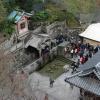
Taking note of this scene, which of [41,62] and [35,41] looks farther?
[35,41]

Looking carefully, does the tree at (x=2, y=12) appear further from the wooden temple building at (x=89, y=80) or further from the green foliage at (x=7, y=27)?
the wooden temple building at (x=89, y=80)

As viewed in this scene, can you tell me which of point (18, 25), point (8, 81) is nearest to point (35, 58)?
point (18, 25)

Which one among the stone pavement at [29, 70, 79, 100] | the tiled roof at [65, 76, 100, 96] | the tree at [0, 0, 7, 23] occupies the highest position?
the tree at [0, 0, 7, 23]

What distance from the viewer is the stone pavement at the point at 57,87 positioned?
1212 inches

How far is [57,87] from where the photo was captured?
32.4 m

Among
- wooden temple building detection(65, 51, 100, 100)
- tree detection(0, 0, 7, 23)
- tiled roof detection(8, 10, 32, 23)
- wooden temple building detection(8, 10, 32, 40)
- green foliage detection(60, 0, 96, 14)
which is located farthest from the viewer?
green foliage detection(60, 0, 96, 14)

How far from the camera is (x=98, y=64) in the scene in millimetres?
26188

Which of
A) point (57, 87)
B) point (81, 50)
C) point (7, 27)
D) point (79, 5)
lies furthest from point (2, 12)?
point (79, 5)

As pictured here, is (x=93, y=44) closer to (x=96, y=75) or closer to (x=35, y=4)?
(x=35, y=4)

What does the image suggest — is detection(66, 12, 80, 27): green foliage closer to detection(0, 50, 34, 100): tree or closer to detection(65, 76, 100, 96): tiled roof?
detection(0, 50, 34, 100): tree

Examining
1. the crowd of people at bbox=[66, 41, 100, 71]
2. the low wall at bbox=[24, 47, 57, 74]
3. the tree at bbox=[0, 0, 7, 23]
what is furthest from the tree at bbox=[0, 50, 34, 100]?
the crowd of people at bbox=[66, 41, 100, 71]

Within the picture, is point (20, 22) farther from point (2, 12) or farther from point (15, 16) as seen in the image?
point (2, 12)

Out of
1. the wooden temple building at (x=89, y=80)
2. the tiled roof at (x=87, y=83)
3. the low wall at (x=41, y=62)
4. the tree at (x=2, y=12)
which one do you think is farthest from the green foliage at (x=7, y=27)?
the tiled roof at (x=87, y=83)

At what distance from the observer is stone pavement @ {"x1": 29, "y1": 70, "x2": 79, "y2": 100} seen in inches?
1212
